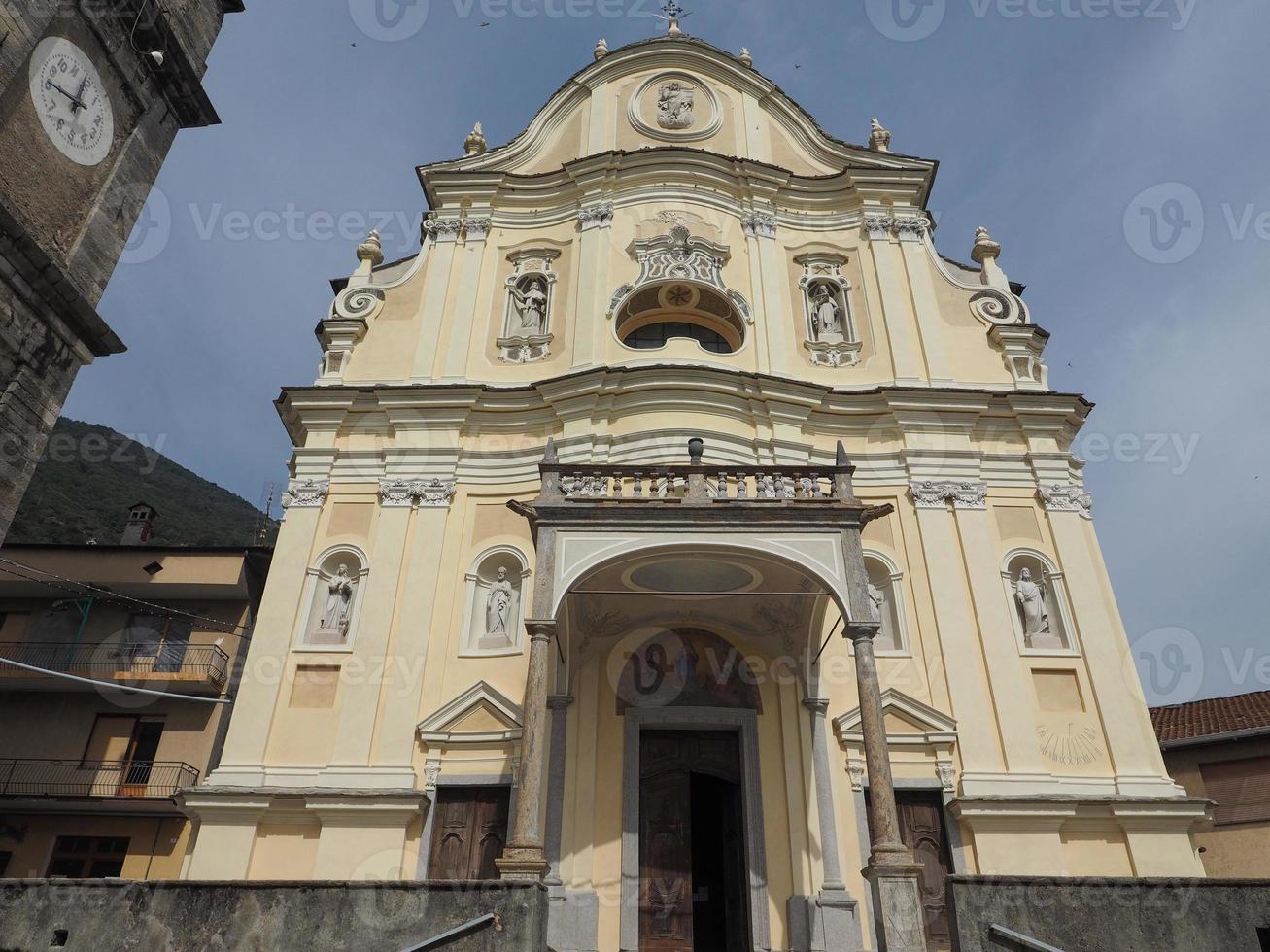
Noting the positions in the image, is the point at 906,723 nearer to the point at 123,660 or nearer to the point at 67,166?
the point at 67,166

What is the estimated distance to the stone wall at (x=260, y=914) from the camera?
704 centimetres

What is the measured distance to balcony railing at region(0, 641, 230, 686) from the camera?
17078 millimetres

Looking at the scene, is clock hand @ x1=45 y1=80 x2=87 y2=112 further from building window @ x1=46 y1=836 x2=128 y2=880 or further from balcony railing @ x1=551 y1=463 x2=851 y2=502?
building window @ x1=46 y1=836 x2=128 y2=880

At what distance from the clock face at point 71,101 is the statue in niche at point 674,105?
35.2 ft

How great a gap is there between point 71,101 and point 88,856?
13.4 meters

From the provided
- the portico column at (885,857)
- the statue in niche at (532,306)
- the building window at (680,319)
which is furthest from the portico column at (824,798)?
the statue in niche at (532,306)

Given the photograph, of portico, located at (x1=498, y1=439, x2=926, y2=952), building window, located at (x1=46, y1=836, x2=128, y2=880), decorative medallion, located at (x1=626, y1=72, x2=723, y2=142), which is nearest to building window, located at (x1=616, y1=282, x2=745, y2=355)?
decorative medallion, located at (x1=626, y1=72, x2=723, y2=142)

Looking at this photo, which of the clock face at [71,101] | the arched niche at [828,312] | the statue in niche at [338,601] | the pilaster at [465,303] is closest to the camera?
the clock face at [71,101]

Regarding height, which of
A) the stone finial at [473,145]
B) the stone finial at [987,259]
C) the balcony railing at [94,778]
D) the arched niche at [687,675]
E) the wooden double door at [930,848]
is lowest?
the wooden double door at [930,848]

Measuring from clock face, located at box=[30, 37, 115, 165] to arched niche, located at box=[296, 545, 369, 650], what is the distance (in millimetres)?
6352

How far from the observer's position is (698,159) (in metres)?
16.8

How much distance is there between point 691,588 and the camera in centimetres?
1194

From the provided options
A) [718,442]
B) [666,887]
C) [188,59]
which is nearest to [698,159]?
[718,442]

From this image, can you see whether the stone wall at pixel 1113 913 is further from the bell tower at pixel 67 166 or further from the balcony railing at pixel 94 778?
the balcony railing at pixel 94 778
